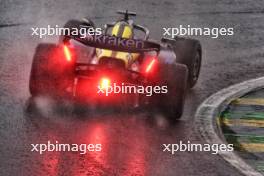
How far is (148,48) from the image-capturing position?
1055cm

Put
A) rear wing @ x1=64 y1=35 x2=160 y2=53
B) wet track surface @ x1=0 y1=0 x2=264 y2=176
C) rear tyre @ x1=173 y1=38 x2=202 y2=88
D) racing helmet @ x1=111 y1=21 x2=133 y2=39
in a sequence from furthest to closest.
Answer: rear tyre @ x1=173 y1=38 x2=202 y2=88 → racing helmet @ x1=111 y1=21 x2=133 y2=39 → rear wing @ x1=64 y1=35 x2=160 y2=53 → wet track surface @ x1=0 y1=0 x2=264 y2=176

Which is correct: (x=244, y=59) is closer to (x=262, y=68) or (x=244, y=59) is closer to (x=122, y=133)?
(x=262, y=68)

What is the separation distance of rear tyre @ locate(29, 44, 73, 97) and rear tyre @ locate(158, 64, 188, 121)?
1.29m

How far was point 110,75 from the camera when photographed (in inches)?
420

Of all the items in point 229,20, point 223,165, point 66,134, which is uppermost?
point 229,20

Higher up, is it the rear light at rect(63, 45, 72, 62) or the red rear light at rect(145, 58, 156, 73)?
the rear light at rect(63, 45, 72, 62)

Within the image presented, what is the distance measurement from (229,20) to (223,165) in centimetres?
869

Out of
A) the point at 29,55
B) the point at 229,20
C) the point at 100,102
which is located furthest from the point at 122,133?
the point at 229,20

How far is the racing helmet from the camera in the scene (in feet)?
38.6

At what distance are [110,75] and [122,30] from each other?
53.1 inches

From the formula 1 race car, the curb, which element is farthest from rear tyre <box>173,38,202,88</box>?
the formula 1 race car

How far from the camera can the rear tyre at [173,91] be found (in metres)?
10.6

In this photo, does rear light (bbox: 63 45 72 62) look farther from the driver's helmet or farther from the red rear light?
the red rear light

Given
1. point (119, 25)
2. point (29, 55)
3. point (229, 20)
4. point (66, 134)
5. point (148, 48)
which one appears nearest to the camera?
point (66, 134)
